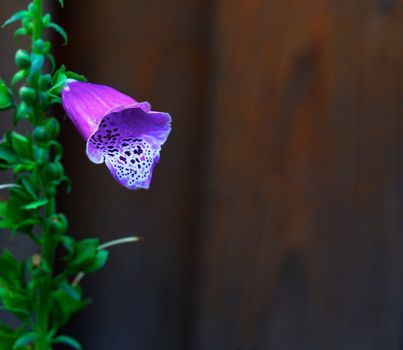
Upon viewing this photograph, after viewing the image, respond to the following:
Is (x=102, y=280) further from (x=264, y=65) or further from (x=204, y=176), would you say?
(x=264, y=65)

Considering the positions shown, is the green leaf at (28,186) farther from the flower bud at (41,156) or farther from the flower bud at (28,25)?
the flower bud at (28,25)

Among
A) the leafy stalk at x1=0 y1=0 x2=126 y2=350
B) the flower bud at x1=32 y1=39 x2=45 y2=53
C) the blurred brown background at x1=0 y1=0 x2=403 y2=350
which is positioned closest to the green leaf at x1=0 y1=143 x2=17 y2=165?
the leafy stalk at x1=0 y1=0 x2=126 y2=350

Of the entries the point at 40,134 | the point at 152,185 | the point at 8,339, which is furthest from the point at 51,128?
the point at 152,185

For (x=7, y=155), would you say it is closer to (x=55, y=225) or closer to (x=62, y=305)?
(x=55, y=225)

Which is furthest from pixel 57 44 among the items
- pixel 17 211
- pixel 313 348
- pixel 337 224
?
pixel 313 348

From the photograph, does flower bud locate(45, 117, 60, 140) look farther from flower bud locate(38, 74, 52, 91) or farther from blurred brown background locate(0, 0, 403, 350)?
blurred brown background locate(0, 0, 403, 350)

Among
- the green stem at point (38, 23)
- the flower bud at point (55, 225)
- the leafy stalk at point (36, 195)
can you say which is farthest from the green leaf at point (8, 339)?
the green stem at point (38, 23)

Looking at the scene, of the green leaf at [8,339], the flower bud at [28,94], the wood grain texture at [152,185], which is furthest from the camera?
the wood grain texture at [152,185]

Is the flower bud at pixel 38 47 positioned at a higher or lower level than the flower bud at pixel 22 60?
higher
